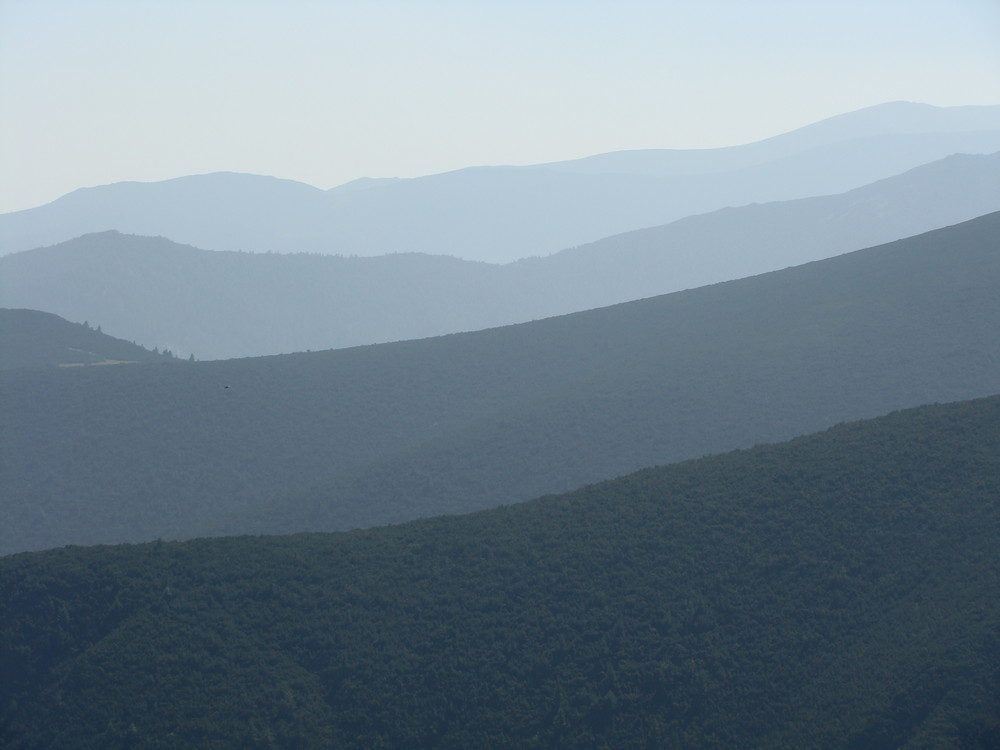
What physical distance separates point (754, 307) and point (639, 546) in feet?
99.5

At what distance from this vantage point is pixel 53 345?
2212 inches

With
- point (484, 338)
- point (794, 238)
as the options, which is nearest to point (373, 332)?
point (794, 238)

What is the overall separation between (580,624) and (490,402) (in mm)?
26230

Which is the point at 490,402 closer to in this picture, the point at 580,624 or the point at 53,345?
the point at 580,624

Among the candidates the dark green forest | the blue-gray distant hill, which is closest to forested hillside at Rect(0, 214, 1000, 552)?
the dark green forest

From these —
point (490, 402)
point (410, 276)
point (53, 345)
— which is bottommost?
point (490, 402)

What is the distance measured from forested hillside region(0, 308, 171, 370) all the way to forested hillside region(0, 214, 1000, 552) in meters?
6.90

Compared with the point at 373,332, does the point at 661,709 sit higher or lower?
lower

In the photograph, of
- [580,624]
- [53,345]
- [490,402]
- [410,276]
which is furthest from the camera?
[410,276]

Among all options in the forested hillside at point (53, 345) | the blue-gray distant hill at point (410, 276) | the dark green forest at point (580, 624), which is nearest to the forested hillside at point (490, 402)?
the forested hillside at point (53, 345)

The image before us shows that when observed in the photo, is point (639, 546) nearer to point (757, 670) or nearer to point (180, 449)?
point (757, 670)

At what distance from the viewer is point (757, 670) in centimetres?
1544

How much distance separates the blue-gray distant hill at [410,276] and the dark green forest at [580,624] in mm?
100694

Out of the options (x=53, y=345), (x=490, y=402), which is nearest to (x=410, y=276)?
(x=53, y=345)
